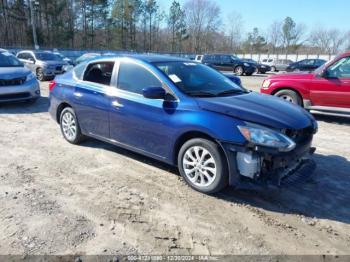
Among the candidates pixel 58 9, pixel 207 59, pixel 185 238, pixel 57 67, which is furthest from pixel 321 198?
pixel 58 9

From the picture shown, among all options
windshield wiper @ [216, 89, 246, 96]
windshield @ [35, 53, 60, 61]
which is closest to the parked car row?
windshield @ [35, 53, 60, 61]

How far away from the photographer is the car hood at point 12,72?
875 cm

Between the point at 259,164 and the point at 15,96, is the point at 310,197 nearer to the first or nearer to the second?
the point at 259,164

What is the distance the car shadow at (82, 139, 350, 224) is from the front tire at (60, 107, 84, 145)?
180 cm

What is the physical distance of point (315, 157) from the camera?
5.48 m

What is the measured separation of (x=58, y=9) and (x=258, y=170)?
60.0m

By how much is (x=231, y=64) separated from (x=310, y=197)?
23660 mm

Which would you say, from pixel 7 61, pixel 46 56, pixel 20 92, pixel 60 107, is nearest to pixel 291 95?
pixel 60 107

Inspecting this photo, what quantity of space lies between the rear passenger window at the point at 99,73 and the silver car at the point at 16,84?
4.40 meters

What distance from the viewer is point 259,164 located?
3576 millimetres

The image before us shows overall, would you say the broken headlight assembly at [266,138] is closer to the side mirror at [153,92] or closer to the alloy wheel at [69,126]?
the side mirror at [153,92]

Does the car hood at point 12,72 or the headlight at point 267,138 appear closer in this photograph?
the headlight at point 267,138

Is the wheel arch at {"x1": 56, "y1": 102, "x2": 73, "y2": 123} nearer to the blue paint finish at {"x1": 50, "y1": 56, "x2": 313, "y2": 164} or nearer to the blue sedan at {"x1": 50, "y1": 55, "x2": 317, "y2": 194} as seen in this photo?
the blue paint finish at {"x1": 50, "y1": 56, "x2": 313, "y2": 164}

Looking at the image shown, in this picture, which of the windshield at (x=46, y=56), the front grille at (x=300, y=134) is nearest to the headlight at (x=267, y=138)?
the front grille at (x=300, y=134)
